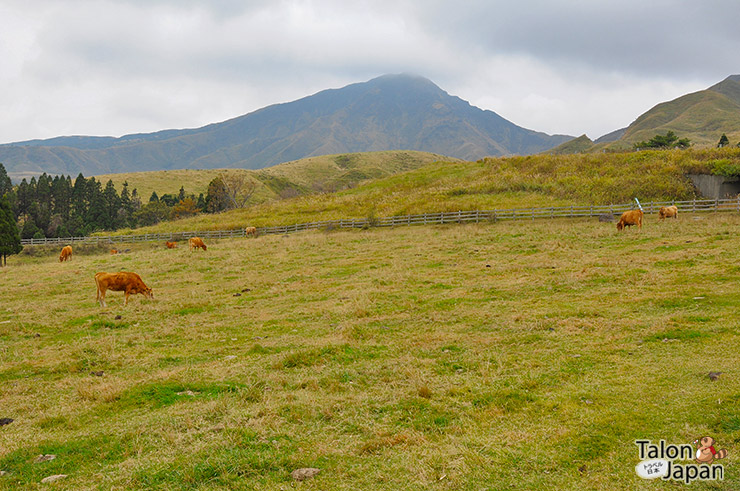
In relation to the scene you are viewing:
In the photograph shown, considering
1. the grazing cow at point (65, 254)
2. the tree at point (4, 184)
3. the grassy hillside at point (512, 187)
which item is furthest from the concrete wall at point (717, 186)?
the tree at point (4, 184)

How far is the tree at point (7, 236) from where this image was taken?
5294 cm

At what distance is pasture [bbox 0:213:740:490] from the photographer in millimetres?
5758

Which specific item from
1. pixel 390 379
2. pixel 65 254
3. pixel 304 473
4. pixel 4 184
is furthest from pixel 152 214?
pixel 304 473

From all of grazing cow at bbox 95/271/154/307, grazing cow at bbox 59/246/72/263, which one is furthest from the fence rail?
grazing cow at bbox 95/271/154/307

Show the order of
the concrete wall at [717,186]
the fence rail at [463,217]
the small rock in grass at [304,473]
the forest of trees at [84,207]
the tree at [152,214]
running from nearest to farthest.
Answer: the small rock in grass at [304,473] < the fence rail at [463,217] < the concrete wall at [717,186] < the forest of trees at [84,207] < the tree at [152,214]

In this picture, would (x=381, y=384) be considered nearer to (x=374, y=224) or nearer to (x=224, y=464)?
(x=224, y=464)

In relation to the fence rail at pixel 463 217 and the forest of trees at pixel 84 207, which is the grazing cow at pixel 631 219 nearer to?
the fence rail at pixel 463 217

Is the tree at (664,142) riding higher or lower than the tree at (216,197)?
higher

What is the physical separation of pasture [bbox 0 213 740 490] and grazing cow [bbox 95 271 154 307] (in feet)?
1.63

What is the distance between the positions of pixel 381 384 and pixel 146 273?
23.3m

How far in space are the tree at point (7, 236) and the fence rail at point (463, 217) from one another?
23.4 ft

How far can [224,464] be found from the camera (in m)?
5.81

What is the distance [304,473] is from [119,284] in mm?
16829

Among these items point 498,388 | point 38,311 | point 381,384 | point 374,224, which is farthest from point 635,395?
point 374,224
